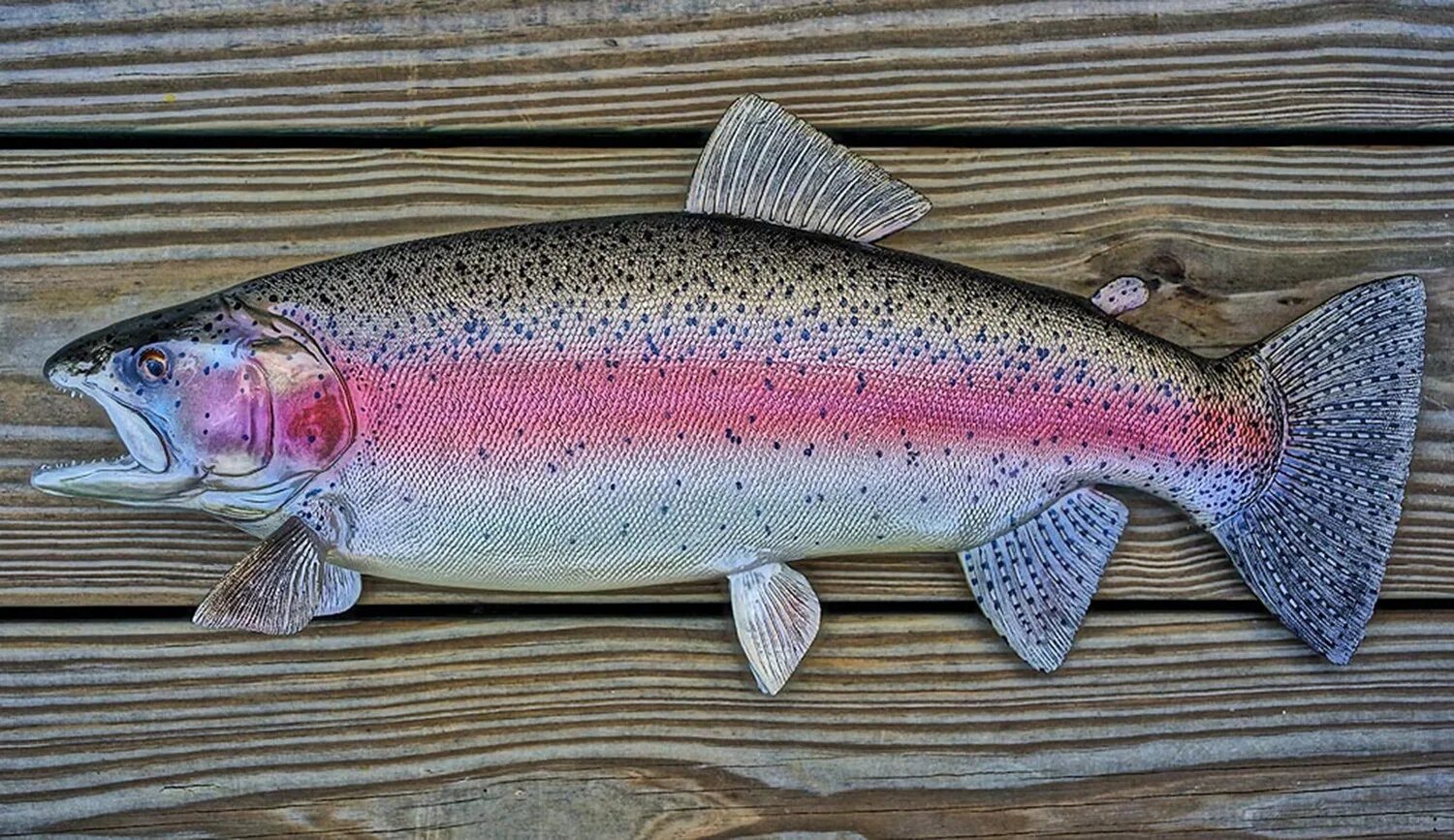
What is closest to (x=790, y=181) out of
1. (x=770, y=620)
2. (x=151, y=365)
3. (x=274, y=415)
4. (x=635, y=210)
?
(x=635, y=210)

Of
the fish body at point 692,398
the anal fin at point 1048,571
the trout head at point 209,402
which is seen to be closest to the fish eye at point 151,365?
the trout head at point 209,402

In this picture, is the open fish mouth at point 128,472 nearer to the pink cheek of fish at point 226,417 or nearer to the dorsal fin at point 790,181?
the pink cheek of fish at point 226,417

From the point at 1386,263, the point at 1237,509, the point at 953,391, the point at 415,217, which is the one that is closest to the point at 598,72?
the point at 415,217

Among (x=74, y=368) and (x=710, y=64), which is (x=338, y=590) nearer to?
(x=74, y=368)

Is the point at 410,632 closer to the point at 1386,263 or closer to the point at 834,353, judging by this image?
the point at 834,353

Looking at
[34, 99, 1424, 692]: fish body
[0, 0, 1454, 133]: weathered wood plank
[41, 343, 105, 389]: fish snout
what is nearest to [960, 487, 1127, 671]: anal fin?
[34, 99, 1424, 692]: fish body
